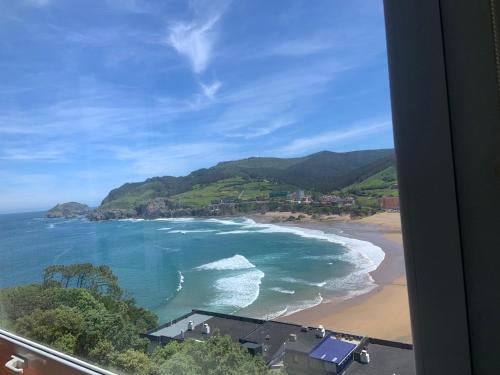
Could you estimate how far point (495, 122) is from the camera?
0.47 m

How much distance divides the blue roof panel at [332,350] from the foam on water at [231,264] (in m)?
0.26

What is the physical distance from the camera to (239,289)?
952 millimetres

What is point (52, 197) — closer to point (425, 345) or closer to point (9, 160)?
point (9, 160)

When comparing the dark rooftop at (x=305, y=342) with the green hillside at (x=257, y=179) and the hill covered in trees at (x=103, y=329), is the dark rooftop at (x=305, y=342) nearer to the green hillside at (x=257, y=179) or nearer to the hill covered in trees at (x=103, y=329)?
the hill covered in trees at (x=103, y=329)

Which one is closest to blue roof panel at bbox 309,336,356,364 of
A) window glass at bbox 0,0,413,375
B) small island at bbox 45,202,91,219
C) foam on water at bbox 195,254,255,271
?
window glass at bbox 0,0,413,375

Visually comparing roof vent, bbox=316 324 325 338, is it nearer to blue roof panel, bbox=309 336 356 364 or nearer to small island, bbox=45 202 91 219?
blue roof panel, bbox=309 336 356 364

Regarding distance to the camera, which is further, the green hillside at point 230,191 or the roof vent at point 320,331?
the green hillside at point 230,191

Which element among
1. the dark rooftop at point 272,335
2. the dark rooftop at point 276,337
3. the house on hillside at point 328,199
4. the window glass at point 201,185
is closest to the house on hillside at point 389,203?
the window glass at point 201,185

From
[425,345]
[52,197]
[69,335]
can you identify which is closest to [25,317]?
[69,335]

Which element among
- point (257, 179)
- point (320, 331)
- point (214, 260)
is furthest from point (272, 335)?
point (257, 179)

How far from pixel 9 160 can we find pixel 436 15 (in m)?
1.67

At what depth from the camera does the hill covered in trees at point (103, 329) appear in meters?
0.99

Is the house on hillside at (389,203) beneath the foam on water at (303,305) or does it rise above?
above

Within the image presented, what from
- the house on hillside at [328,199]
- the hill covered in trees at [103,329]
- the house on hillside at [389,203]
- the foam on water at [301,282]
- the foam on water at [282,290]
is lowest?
the hill covered in trees at [103,329]
